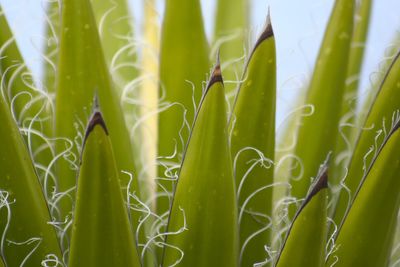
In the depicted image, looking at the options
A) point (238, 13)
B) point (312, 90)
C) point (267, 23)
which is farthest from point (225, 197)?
point (238, 13)

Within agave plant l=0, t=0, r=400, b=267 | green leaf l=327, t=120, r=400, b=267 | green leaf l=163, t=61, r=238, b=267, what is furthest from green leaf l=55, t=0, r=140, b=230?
green leaf l=327, t=120, r=400, b=267

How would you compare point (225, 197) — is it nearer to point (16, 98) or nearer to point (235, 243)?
point (235, 243)

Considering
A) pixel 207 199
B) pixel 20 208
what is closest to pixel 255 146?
pixel 207 199

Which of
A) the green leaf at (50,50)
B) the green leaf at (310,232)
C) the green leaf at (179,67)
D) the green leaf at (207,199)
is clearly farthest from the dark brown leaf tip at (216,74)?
the green leaf at (50,50)

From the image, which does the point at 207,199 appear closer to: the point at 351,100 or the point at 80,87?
the point at 80,87

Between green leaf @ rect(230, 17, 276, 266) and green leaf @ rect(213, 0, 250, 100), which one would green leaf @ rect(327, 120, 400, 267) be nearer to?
green leaf @ rect(230, 17, 276, 266)

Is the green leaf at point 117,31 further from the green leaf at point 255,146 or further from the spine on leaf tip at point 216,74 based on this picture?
the spine on leaf tip at point 216,74
